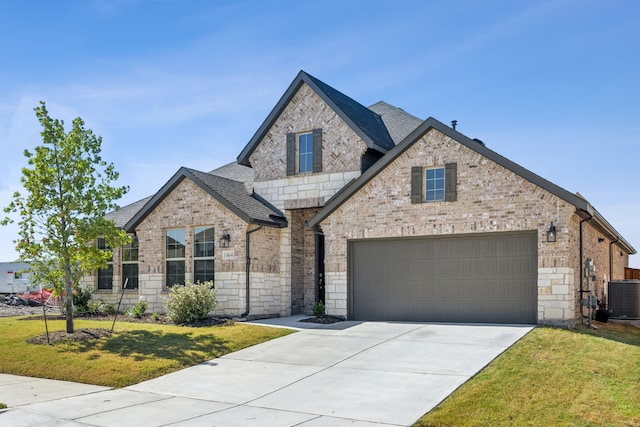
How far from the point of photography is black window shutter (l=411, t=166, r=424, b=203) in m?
17.4

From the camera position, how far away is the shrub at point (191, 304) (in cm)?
1758

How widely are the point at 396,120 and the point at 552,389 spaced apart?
15525 millimetres

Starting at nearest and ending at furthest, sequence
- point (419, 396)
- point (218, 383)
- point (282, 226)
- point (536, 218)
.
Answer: point (419, 396)
point (218, 383)
point (536, 218)
point (282, 226)

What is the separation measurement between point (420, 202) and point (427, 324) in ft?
11.2

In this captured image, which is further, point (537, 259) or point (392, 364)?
point (537, 259)

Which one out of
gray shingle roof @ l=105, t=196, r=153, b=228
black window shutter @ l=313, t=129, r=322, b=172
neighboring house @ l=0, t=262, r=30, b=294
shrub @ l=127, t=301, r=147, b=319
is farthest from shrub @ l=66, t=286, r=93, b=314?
neighboring house @ l=0, t=262, r=30, b=294

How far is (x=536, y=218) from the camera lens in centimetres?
1575

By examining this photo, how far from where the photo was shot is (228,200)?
19.1 metres

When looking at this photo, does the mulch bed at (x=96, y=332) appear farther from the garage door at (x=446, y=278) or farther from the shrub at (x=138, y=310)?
the garage door at (x=446, y=278)

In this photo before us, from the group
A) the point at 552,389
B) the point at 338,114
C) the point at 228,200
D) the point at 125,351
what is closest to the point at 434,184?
the point at 338,114

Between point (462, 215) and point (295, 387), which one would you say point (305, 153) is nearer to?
point (462, 215)

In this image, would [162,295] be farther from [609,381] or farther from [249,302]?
[609,381]

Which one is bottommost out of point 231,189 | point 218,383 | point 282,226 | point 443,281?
point 218,383

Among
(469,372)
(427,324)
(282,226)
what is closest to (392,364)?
(469,372)
